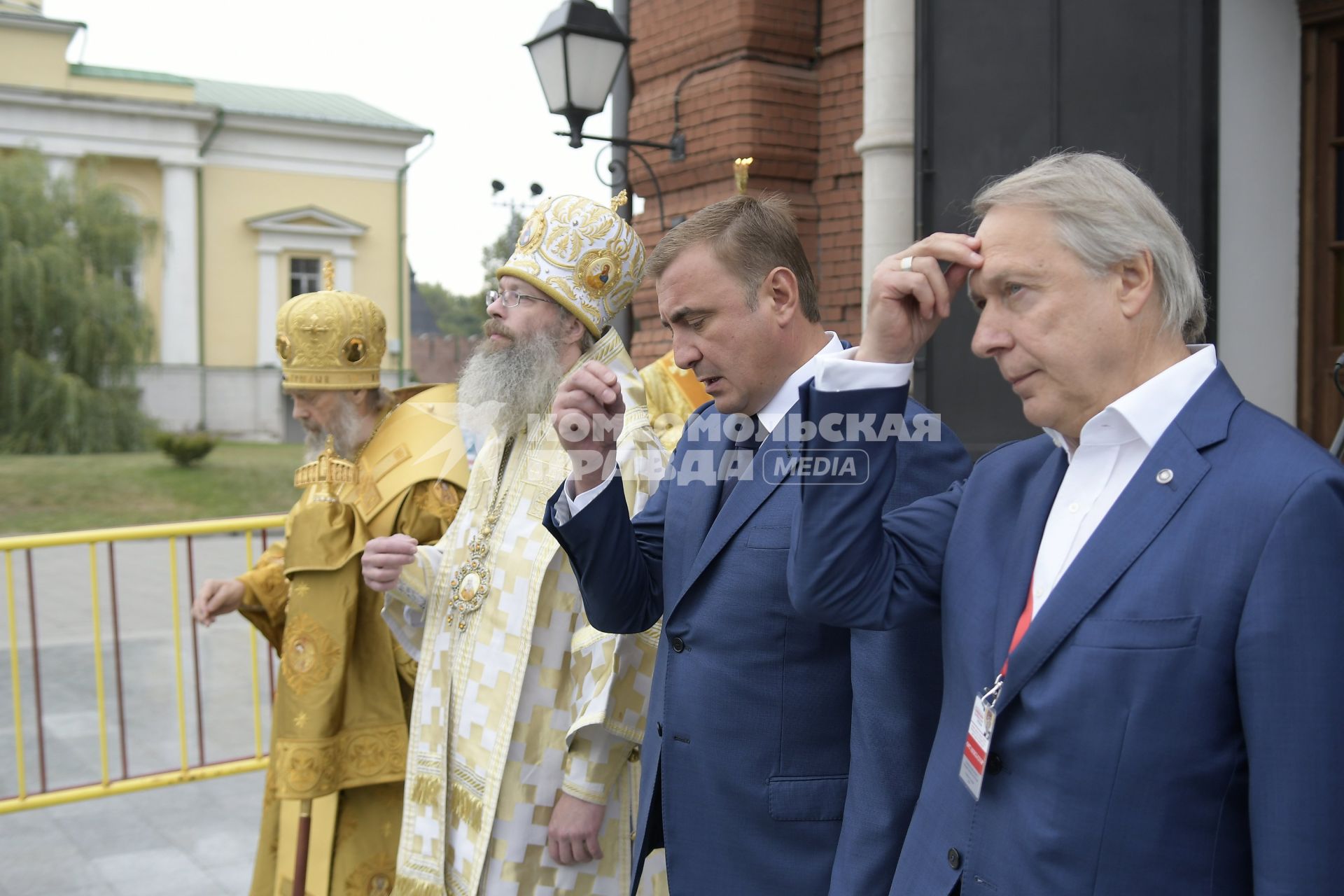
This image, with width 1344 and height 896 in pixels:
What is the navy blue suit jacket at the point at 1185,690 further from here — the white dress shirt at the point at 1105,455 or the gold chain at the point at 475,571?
the gold chain at the point at 475,571

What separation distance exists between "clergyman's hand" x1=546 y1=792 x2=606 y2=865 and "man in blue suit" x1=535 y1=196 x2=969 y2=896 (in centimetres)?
44

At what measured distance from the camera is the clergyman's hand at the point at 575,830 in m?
2.86

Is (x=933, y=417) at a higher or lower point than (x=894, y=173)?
lower

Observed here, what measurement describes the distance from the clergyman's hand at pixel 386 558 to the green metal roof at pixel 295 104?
3744cm

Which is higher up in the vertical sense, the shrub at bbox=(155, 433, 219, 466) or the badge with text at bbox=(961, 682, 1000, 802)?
the badge with text at bbox=(961, 682, 1000, 802)

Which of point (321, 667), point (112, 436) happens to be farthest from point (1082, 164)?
point (112, 436)

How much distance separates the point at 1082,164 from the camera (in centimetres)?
158

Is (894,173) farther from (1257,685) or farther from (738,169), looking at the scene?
(1257,685)

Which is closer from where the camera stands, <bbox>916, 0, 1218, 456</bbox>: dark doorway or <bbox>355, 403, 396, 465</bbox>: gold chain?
<bbox>355, 403, 396, 465</bbox>: gold chain

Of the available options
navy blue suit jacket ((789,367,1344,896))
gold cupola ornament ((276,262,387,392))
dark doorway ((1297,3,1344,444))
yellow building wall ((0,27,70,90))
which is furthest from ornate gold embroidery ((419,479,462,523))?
yellow building wall ((0,27,70,90))

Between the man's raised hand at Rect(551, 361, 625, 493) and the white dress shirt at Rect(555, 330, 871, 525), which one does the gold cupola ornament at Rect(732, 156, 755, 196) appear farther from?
the man's raised hand at Rect(551, 361, 625, 493)

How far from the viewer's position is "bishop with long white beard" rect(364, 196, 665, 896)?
292 cm

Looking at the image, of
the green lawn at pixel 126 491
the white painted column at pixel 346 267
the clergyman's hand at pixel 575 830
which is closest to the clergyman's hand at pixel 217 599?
the clergyman's hand at pixel 575 830

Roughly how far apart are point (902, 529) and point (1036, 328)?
46 cm
